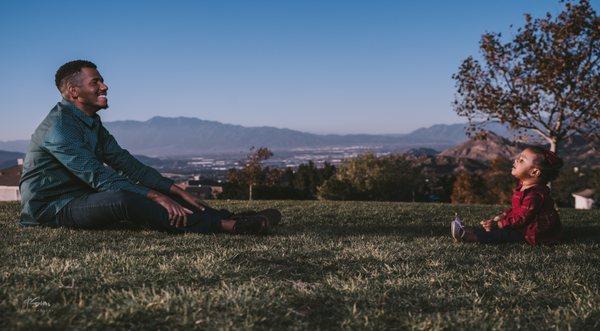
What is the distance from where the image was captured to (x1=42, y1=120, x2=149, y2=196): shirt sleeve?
6.06 m

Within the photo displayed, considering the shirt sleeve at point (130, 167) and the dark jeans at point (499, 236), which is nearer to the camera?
the dark jeans at point (499, 236)

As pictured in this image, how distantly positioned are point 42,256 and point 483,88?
19.5m

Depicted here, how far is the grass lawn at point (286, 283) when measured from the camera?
3.00 m

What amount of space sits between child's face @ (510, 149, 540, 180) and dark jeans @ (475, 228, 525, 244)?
2.58 feet

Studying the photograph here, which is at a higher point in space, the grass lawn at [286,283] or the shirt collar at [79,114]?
the shirt collar at [79,114]

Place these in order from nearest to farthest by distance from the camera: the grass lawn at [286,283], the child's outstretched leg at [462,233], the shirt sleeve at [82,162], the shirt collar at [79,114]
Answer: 1. the grass lawn at [286,283]
2. the shirt sleeve at [82,162]
3. the child's outstretched leg at [462,233]
4. the shirt collar at [79,114]

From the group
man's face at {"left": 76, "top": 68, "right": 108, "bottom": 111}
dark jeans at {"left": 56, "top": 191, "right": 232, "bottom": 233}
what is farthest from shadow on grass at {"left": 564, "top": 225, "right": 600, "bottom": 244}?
man's face at {"left": 76, "top": 68, "right": 108, "bottom": 111}

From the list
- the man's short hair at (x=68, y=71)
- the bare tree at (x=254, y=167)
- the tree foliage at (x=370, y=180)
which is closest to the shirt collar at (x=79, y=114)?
the man's short hair at (x=68, y=71)

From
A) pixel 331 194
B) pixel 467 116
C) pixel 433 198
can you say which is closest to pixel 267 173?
pixel 331 194

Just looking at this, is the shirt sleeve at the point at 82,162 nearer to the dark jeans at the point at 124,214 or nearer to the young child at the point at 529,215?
the dark jeans at the point at 124,214

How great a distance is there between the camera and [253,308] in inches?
123

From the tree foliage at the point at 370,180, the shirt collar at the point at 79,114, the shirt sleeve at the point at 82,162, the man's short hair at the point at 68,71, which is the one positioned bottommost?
the tree foliage at the point at 370,180

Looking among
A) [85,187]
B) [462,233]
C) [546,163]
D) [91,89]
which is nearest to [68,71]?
[91,89]

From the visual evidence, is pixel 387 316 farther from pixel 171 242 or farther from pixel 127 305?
pixel 171 242
